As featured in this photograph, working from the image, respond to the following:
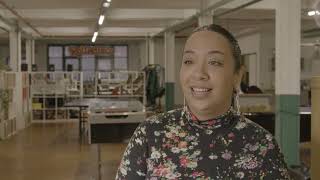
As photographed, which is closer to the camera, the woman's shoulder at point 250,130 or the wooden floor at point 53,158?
the woman's shoulder at point 250,130

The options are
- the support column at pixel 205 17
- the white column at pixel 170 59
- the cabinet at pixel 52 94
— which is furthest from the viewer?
the cabinet at pixel 52 94

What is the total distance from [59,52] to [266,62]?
10983mm

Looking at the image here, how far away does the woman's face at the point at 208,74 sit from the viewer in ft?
4.77

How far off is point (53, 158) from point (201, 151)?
841 centimetres

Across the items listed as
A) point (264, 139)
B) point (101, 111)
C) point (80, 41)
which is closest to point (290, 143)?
point (101, 111)

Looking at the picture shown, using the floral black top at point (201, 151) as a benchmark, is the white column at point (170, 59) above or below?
above

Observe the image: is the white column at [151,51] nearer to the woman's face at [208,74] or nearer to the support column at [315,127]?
the support column at [315,127]

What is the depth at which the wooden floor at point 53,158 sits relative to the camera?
7.91m

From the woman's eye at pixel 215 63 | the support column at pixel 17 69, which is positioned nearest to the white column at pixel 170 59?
the support column at pixel 17 69

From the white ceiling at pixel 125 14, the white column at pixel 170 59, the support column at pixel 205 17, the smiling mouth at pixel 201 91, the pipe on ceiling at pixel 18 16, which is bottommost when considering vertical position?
the smiling mouth at pixel 201 91

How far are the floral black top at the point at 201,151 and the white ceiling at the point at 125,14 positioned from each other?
288 inches

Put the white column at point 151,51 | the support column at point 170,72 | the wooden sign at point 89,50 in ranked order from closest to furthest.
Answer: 1. the support column at point 170,72
2. the white column at point 151,51
3. the wooden sign at point 89,50

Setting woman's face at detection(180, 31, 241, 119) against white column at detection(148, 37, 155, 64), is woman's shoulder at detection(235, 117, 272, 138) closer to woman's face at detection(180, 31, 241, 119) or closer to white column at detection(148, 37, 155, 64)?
woman's face at detection(180, 31, 241, 119)

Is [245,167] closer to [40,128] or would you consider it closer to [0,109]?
[0,109]
